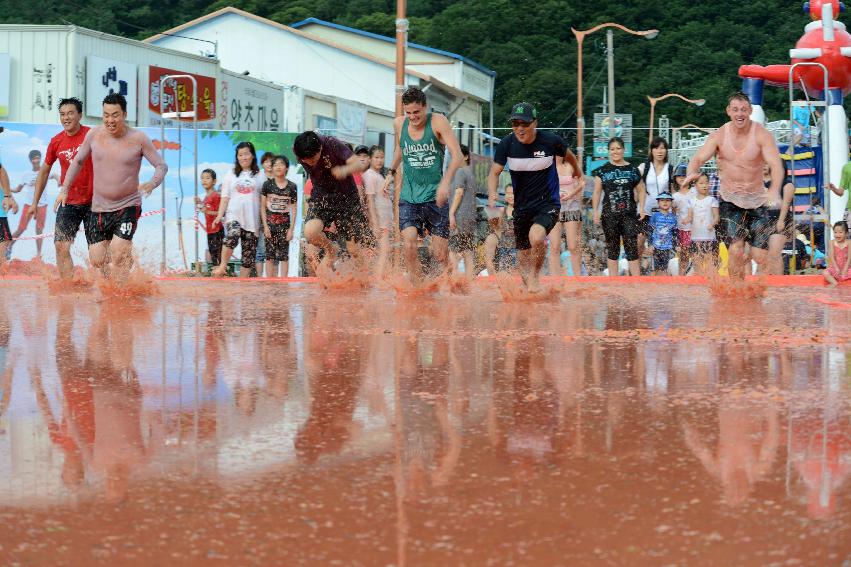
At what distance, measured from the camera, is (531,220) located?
36.6 ft

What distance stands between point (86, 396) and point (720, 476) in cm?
297

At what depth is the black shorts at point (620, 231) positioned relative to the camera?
14594 millimetres

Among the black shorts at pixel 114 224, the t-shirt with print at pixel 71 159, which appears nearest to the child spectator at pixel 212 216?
the t-shirt with print at pixel 71 159

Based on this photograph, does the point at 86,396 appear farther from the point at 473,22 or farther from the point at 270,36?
the point at 473,22

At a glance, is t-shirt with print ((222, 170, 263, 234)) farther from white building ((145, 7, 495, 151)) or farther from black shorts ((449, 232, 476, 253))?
white building ((145, 7, 495, 151))

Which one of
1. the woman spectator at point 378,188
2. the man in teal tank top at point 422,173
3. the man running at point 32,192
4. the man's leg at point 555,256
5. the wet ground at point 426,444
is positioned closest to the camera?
the wet ground at point 426,444

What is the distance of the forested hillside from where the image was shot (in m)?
62.8

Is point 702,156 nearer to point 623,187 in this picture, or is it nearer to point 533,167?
point 533,167

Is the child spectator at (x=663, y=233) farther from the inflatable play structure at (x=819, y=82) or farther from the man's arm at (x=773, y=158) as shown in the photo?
the man's arm at (x=773, y=158)

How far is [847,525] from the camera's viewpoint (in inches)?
139

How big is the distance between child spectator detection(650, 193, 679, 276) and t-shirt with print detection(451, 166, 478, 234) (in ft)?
7.32

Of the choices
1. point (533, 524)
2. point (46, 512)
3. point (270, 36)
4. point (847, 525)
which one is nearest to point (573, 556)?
point (533, 524)

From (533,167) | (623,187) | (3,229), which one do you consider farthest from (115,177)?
(3,229)

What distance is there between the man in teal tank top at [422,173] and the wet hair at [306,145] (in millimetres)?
749
